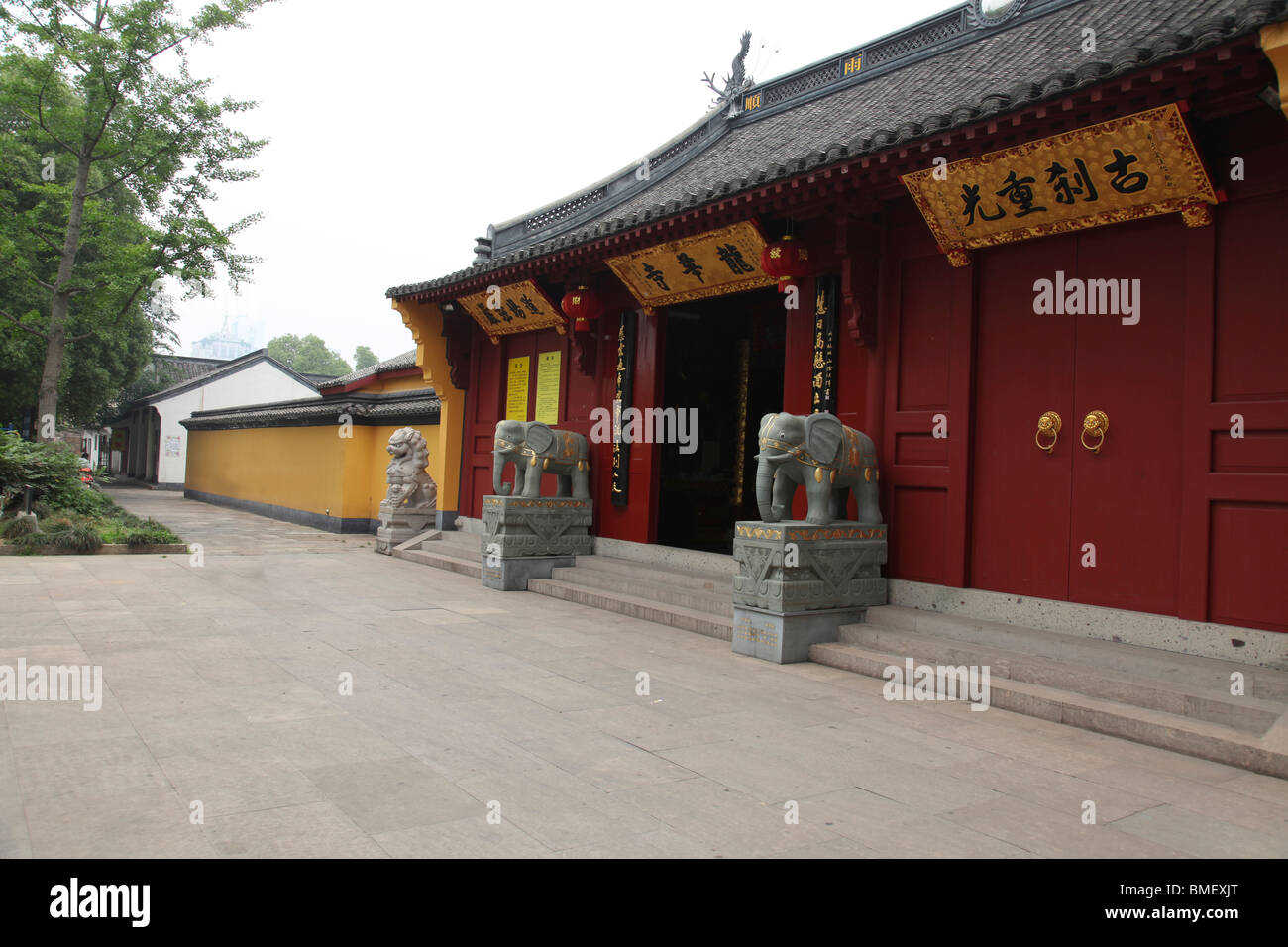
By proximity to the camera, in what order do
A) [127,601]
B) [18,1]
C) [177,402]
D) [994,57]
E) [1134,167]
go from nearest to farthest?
[1134,167] → [127,601] → [994,57] → [18,1] → [177,402]

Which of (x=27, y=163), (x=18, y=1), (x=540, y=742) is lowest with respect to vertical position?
(x=540, y=742)

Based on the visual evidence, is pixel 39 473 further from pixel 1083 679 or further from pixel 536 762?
pixel 1083 679

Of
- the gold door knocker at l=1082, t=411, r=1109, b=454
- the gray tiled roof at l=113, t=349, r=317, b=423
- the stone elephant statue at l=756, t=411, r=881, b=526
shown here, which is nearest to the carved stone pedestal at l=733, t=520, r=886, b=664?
the stone elephant statue at l=756, t=411, r=881, b=526

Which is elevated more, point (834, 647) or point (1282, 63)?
point (1282, 63)

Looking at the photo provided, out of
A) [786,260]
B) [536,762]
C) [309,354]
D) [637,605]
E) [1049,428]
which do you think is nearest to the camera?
[536,762]

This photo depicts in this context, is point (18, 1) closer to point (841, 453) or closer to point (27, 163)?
point (27, 163)

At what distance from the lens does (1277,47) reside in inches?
146

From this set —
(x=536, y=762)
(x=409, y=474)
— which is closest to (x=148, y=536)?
(x=409, y=474)

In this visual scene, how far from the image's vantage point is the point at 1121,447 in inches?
209

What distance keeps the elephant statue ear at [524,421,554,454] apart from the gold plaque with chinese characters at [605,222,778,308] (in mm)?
1747

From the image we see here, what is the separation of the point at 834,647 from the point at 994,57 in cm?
658

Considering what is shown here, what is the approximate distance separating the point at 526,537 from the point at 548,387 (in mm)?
2439

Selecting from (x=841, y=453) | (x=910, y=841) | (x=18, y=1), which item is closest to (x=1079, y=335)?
(x=841, y=453)

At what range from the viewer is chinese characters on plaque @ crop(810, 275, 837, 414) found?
7.16 m
